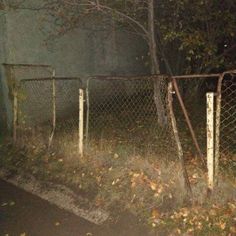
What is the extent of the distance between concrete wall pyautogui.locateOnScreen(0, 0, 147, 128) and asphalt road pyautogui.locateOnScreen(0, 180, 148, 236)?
2627 mm

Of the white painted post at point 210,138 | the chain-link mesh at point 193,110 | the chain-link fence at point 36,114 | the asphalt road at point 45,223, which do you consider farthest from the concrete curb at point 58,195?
the chain-link mesh at point 193,110

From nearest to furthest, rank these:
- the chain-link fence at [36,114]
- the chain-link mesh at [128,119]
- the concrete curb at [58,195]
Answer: the concrete curb at [58,195]
the chain-link mesh at [128,119]
the chain-link fence at [36,114]

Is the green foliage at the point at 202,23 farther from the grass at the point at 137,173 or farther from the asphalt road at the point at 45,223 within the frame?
the asphalt road at the point at 45,223

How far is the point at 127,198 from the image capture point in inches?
197

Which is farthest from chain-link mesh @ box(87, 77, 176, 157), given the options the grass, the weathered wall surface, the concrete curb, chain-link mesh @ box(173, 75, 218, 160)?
the weathered wall surface

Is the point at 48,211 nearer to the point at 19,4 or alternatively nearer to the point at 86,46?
the point at 19,4

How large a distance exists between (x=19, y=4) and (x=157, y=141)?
373 cm

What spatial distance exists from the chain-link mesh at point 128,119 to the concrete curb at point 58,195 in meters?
0.95

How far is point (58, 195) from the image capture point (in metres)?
5.46

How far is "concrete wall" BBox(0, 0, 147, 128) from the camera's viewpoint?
7504 millimetres

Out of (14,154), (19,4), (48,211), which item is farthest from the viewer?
(19,4)

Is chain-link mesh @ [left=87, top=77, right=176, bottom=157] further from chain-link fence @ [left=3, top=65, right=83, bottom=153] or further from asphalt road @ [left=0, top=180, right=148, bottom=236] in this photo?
asphalt road @ [left=0, top=180, right=148, bottom=236]

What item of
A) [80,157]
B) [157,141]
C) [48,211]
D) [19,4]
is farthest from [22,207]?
[19,4]

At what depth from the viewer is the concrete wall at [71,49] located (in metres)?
7.50
